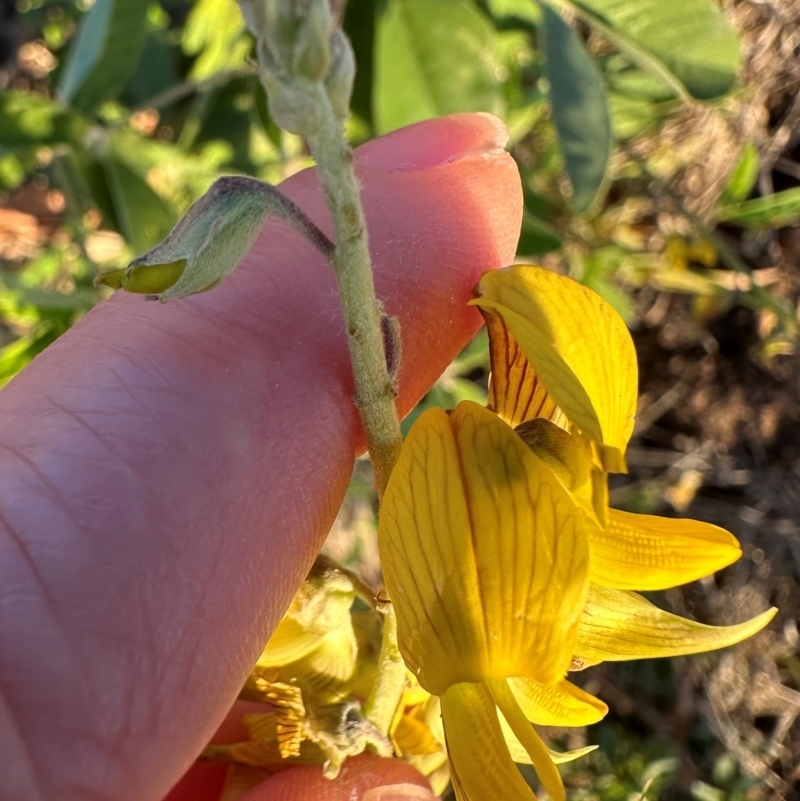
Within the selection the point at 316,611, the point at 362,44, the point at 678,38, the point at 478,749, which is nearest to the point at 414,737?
the point at 316,611

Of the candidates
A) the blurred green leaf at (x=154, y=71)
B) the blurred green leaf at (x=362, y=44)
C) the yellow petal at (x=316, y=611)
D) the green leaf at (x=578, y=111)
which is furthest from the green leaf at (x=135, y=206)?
the yellow petal at (x=316, y=611)

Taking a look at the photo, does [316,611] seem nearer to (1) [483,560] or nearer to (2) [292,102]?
(1) [483,560]

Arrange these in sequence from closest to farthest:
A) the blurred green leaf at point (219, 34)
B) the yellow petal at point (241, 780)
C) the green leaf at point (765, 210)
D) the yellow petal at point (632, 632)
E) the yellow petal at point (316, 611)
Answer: the yellow petal at point (632, 632), the yellow petal at point (316, 611), the yellow petal at point (241, 780), the green leaf at point (765, 210), the blurred green leaf at point (219, 34)

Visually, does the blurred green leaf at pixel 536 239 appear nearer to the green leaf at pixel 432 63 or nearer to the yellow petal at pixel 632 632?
the green leaf at pixel 432 63

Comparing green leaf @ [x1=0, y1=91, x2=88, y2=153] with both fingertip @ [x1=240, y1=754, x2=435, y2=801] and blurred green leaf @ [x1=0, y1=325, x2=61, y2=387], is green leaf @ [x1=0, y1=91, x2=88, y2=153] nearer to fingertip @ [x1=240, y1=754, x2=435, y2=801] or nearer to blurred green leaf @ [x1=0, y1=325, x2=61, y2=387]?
blurred green leaf @ [x1=0, y1=325, x2=61, y2=387]

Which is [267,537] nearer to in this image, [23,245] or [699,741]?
[699,741]

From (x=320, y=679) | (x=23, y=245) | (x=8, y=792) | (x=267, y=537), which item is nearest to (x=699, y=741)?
(x=320, y=679)

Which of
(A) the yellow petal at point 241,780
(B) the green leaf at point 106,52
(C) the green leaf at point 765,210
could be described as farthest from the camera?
(C) the green leaf at point 765,210
